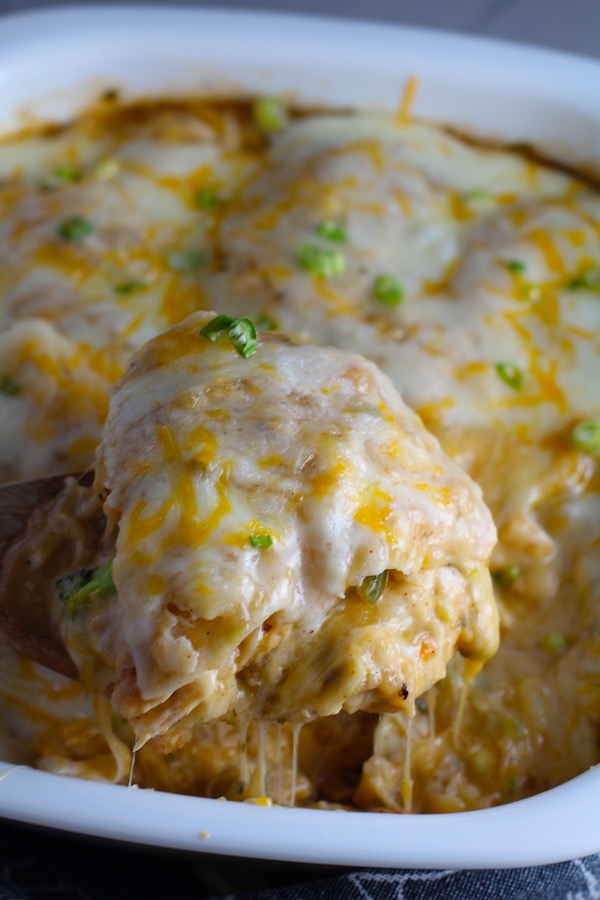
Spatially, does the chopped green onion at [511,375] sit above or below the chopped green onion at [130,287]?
above

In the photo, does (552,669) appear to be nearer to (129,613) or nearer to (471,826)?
(471,826)

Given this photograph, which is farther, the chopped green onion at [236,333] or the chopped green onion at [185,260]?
the chopped green onion at [185,260]

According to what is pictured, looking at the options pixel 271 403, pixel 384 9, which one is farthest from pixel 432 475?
pixel 384 9

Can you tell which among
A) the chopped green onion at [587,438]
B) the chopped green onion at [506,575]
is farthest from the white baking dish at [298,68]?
the chopped green onion at [506,575]

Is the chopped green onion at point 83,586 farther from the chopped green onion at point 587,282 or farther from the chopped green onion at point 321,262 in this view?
the chopped green onion at point 587,282

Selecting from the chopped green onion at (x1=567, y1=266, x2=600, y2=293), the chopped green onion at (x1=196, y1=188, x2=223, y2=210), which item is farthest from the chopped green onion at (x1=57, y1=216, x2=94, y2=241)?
the chopped green onion at (x1=567, y1=266, x2=600, y2=293)

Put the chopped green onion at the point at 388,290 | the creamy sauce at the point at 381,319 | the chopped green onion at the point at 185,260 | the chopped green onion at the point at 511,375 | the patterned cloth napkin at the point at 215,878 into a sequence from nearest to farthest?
the patterned cloth napkin at the point at 215,878
the creamy sauce at the point at 381,319
the chopped green onion at the point at 511,375
the chopped green onion at the point at 388,290
the chopped green onion at the point at 185,260

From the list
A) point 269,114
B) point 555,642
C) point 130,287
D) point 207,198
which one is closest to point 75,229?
point 130,287

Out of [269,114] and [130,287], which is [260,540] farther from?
[269,114]
